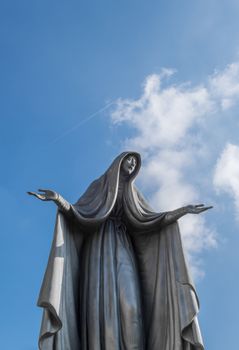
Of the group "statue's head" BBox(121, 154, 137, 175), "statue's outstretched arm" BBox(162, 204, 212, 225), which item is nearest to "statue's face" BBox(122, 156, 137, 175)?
"statue's head" BBox(121, 154, 137, 175)

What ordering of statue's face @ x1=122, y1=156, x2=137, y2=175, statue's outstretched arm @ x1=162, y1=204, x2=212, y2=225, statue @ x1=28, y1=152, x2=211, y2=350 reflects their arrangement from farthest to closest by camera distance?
statue's face @ x1=122, y1=156, x2=137, y2=175, statue's outstretched arm @ x1=162, y1=204, x2=212, y2=225, statue @ x1=28, y1=152, x2=211, y2=350

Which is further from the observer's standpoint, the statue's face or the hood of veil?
the statue's face

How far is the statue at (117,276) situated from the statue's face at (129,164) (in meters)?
0.02

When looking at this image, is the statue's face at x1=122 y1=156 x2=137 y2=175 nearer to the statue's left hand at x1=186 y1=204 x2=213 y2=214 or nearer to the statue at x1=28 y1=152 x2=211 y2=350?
the statue at x1=28 y1=152 x2=211 y2=350

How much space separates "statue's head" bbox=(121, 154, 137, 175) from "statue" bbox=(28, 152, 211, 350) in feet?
0.07

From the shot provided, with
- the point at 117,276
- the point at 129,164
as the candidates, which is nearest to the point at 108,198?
the point at 129,164

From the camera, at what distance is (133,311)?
386 inches

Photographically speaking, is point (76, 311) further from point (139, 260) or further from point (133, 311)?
point (139, 260)

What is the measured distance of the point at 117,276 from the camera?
1024 centimetres

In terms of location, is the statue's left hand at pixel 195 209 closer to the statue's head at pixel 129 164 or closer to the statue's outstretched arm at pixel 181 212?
the statue's outstretched arm at pixel 181 212

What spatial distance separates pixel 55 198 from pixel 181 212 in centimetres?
235

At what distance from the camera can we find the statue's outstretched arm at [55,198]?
9.89m

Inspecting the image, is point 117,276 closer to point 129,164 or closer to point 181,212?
point 181,212

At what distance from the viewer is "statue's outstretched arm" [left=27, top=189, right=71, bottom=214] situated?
989cm
